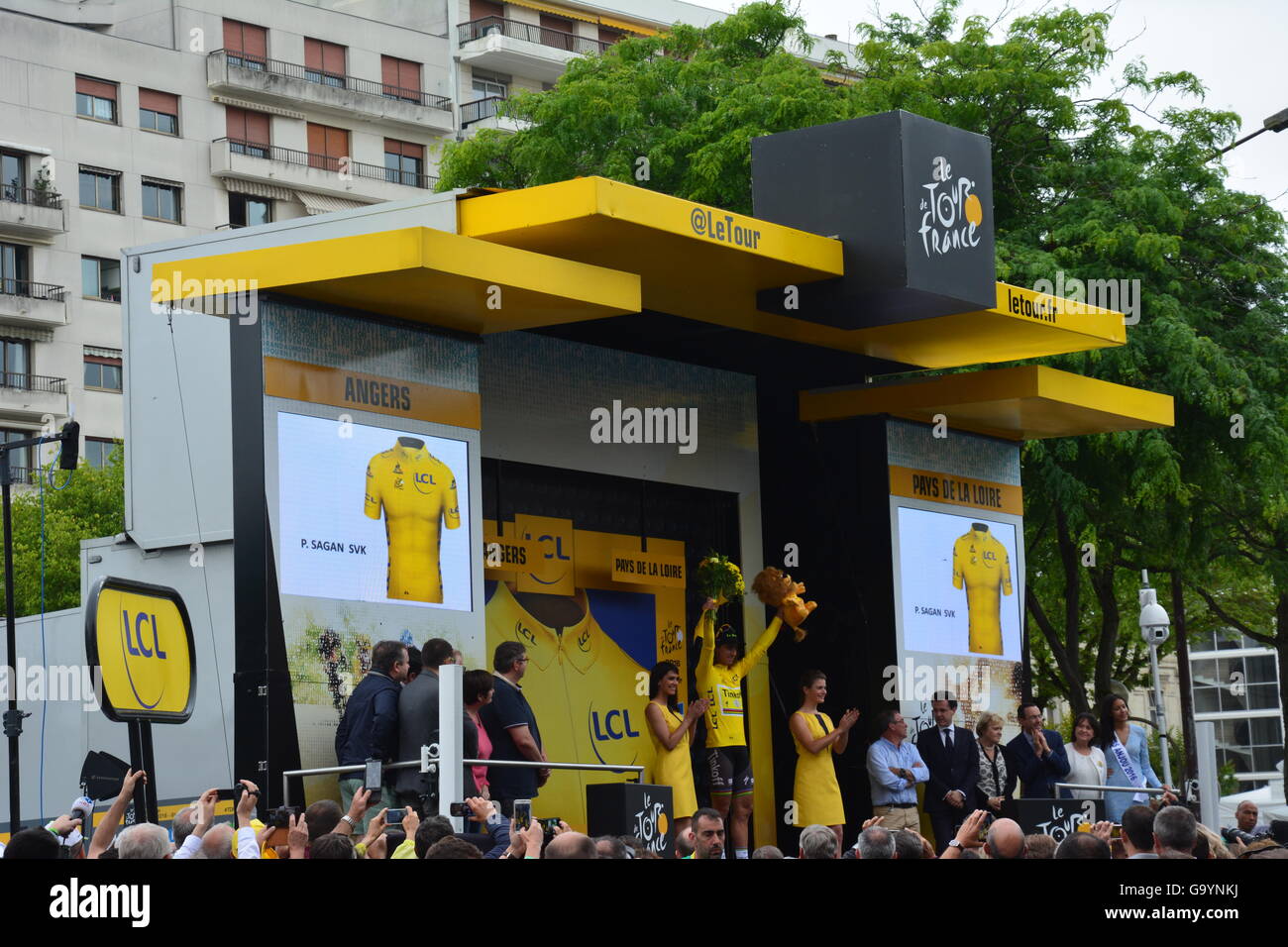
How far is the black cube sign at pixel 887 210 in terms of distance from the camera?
14914 mm

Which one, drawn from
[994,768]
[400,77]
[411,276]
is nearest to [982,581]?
[994,768]

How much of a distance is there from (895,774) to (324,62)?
4482cm

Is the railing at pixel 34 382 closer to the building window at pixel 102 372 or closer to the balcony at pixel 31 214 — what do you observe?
the building window at pixel 102 372

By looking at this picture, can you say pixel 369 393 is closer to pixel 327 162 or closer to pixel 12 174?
pixel 12 174

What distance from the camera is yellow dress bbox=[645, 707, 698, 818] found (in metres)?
15.3

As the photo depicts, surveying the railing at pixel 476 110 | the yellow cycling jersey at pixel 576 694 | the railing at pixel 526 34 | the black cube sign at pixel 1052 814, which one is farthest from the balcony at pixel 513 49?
the black cube sign at pixel 1052 814

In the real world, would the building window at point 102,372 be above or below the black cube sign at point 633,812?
above

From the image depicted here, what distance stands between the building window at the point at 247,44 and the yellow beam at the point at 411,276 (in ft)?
146

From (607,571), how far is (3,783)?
601 centimetres

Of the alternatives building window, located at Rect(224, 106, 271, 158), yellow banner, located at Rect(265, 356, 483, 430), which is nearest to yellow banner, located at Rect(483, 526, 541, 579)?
yellow banner, located at Rect(265, 356, 483, 430)

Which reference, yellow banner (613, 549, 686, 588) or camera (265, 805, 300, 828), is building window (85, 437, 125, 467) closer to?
yellow banner (613, 549, 686, 588)

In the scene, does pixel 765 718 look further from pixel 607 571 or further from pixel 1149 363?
pixel 1149 363

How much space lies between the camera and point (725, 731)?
1659 centimetres

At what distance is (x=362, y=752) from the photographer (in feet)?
40.3
